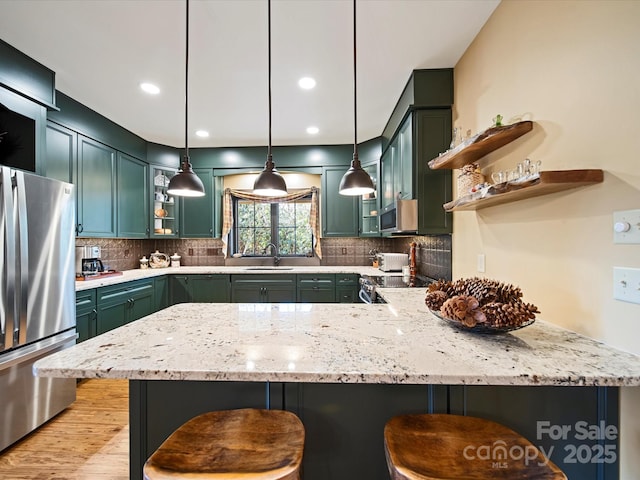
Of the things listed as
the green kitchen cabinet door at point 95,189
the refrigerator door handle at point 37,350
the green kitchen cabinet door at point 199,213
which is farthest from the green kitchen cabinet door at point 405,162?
the green kitchen cabinet door at point 95,189

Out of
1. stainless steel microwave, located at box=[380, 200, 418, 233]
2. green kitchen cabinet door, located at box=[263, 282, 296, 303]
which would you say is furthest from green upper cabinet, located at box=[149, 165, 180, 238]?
stainless steel microwave, located at box=[380, 200, 418, 233]

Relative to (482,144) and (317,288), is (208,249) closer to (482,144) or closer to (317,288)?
(317,288)

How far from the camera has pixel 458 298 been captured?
1077 mm

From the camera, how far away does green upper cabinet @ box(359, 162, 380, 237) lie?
3.77 metres

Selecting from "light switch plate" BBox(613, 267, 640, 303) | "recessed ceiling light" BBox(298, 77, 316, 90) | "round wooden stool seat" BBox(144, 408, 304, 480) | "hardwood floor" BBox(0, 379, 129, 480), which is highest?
"recessed ceiling light" BBox(298, 77, 316, 90)

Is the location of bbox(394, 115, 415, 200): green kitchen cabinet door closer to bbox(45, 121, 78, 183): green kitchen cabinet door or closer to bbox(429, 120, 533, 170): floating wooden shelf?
bbox(429, 120, 533, 170): floating wooden shelf

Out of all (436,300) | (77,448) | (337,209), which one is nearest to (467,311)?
(436,300)

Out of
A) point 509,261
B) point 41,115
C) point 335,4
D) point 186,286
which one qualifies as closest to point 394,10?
point 335,4

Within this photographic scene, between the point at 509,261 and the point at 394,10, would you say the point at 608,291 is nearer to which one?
the point at 509,261

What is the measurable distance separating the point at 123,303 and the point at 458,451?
3272mm

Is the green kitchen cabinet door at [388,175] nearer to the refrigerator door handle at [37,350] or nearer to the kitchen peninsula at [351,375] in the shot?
the kitchen peninsula at [351,375]

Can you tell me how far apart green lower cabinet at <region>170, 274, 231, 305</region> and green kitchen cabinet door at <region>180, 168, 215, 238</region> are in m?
0.67

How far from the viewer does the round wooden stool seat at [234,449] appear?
2.44 ft

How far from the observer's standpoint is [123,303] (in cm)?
300
